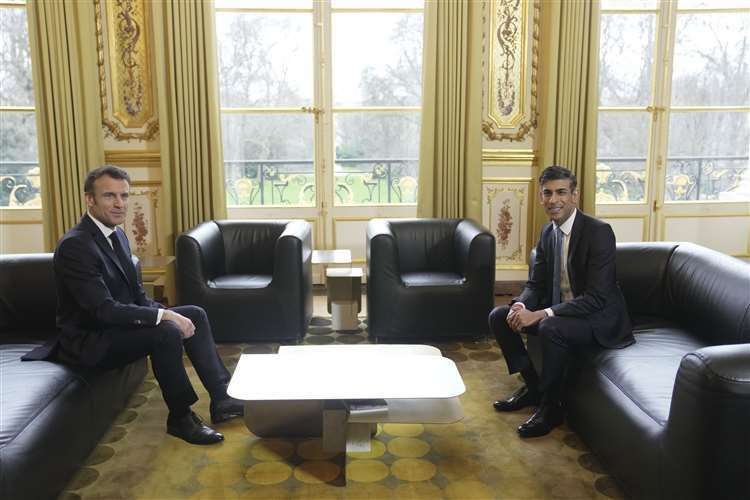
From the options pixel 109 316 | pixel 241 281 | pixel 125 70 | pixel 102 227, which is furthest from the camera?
pixel 125 70

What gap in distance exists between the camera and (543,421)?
273 cm

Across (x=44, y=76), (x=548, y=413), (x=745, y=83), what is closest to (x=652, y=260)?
(x=548, y=413)

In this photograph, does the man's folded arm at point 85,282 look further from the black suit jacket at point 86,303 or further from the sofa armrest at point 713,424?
the sofa armrest at point 713,424

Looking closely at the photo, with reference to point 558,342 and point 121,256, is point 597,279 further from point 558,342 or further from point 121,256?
point 121,256

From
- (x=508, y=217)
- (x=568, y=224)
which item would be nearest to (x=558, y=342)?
(x=568, y=224)

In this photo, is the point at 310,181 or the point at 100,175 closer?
the point at 100,175

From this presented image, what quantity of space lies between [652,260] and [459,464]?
137cm

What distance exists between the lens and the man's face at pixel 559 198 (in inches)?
110

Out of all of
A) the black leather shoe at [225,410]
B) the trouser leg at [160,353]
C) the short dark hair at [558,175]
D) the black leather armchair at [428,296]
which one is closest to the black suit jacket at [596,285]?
the short dark hair at [558,175]

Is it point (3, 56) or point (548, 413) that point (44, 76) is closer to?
point (3, 56)

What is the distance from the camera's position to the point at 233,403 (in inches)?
113

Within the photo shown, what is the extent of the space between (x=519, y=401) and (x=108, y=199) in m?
1.86

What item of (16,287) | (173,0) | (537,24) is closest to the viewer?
(16,287)

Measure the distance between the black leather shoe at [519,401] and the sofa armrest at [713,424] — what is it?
3.60 ft
